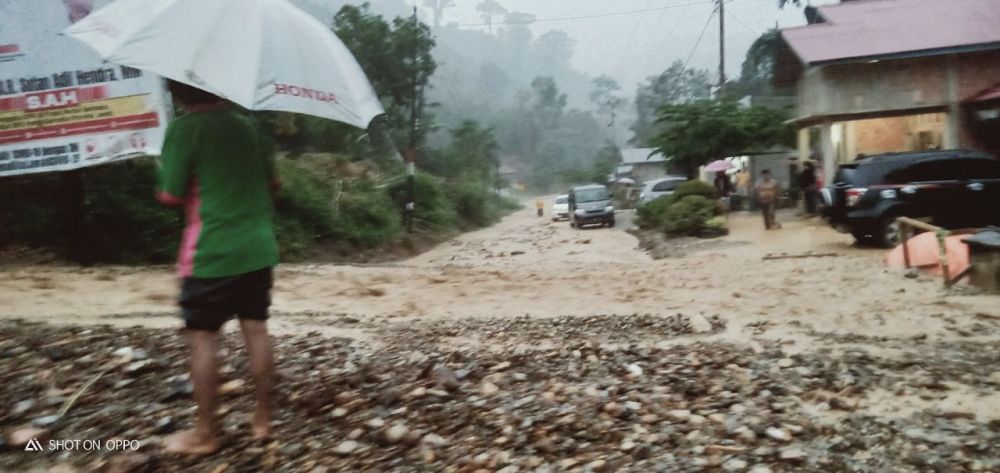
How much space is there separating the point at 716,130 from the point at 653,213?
3945mm

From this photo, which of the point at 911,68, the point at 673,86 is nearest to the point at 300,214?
the point at 911,68

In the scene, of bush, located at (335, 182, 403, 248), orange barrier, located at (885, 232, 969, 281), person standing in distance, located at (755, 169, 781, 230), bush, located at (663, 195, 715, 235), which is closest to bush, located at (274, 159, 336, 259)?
bush, located at (335, 182, 403, 248)

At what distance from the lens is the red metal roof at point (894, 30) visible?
16.8 metres

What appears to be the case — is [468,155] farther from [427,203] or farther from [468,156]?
[427,203]

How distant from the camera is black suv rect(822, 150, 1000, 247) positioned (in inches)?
451

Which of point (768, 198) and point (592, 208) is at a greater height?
point (768, 198)

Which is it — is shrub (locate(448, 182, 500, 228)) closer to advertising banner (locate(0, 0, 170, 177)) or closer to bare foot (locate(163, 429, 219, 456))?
advertising banner (locate(0, 0, 170, 177))

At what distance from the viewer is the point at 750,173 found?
83.0 feet

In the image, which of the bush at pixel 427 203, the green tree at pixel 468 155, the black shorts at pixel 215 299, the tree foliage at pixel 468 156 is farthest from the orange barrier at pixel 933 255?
the green tree at pixel 468 155

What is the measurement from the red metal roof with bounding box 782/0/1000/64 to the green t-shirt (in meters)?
16.7

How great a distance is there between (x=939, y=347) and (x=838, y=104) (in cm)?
1478

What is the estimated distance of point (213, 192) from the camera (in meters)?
2.71

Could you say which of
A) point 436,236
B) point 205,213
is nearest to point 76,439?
point 205,213

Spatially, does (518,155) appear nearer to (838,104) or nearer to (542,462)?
(838,104)
